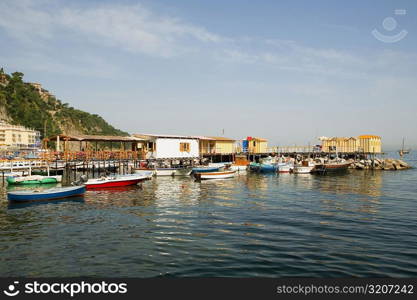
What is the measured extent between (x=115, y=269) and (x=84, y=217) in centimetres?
1226

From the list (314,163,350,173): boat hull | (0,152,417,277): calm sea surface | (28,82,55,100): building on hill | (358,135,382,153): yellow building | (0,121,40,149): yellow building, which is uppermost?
(28,82,55,100): building on hill

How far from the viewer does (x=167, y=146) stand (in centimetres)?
6431

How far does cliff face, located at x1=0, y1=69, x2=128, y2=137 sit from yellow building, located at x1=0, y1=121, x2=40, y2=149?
16.5 feet

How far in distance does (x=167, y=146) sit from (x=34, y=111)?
6855 cm

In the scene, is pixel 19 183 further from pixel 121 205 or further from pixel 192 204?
pixel 192 204

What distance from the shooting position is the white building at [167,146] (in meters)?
63.1

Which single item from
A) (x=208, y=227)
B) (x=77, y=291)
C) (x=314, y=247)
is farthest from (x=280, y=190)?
(x=77, y=291)

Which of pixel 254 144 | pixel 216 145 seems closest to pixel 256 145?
pixel 254 144

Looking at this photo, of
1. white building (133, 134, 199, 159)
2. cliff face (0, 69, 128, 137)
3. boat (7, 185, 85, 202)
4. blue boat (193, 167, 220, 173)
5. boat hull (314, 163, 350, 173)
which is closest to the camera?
boat (7, 185, 85, 202)

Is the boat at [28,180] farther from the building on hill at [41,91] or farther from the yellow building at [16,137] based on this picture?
the building on hill at [41,91]

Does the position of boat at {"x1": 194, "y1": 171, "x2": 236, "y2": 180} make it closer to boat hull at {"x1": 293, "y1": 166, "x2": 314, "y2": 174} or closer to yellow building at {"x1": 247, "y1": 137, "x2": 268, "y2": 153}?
boat hull at {"x1": 293, "y1": 166, "x2": 314, "y2": 174}

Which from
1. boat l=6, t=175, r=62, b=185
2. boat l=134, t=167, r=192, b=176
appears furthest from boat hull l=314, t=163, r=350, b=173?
boat l=6, t=175, r=62, b=185

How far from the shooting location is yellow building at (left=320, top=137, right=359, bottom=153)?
296 ft

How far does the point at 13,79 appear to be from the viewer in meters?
112
